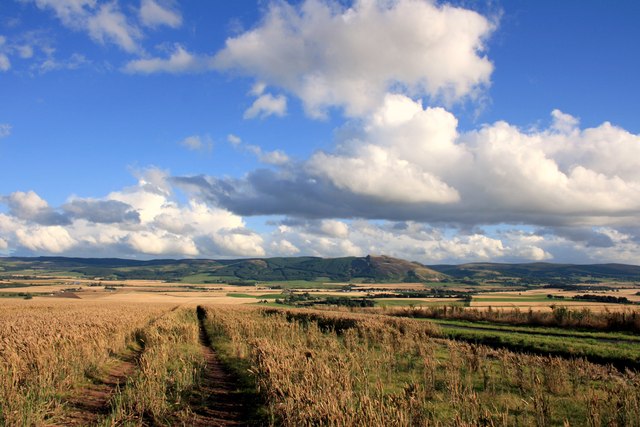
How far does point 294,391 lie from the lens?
1098 centimetres

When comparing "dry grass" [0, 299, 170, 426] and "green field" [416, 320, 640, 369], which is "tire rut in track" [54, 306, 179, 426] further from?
"green field" [416, 320, 640, 369]

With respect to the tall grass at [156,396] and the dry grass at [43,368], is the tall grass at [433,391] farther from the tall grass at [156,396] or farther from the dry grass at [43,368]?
the dry grass at [43,368]

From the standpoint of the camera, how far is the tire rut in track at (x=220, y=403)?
12462 mm

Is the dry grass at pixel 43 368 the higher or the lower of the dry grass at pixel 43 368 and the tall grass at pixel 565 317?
the higher

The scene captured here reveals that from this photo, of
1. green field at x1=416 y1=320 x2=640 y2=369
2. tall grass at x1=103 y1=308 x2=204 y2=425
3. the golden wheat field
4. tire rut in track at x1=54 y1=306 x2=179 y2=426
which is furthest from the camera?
green field at x1=416 y1=320 x2=640 y2=369

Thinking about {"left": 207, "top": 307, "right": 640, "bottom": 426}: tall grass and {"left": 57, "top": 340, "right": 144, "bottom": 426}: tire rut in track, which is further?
{"left": 57, "top": 340, "right": 144, "bottom": 426}: tire rut in track

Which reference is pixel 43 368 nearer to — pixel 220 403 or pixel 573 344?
pixel 220 403

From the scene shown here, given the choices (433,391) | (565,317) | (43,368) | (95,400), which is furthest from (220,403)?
(565,317)

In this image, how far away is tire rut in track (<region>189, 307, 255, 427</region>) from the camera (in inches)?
491

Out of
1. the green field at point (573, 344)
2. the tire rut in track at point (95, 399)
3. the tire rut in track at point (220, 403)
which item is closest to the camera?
the tire rut in track at point (95, 399)

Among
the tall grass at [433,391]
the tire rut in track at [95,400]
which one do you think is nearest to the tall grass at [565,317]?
the tall grass at [433,391]

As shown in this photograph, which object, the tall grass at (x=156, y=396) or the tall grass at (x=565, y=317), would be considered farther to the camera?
the tall grass at (x=565, y=317)

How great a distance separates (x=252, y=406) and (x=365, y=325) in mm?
22355

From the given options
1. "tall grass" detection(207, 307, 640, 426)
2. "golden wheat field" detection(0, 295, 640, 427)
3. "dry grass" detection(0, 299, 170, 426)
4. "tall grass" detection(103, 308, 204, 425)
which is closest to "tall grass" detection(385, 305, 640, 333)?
"tall grass" detection(207, 307, 640, 426)
